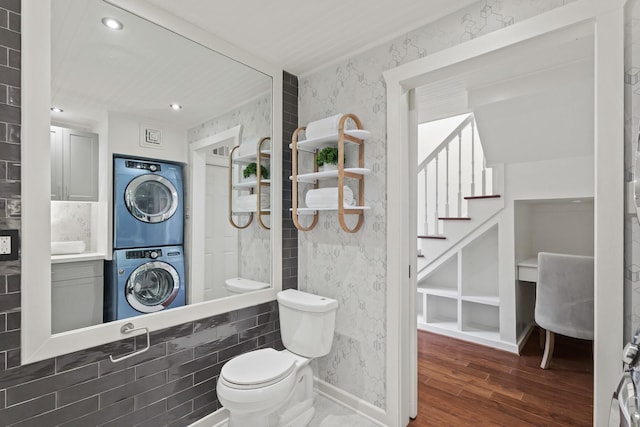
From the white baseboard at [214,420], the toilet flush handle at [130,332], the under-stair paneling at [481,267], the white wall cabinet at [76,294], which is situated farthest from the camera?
the under-stair paneling at [481,267]

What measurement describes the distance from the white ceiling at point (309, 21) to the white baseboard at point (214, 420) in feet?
7.91

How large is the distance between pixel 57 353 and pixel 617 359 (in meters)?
2.36

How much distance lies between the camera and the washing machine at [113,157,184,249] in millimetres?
1607

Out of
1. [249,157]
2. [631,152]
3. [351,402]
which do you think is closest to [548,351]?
[351,402]

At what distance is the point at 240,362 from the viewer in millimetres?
1759

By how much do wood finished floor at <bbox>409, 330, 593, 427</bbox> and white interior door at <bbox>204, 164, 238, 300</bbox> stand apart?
1556 millimetres

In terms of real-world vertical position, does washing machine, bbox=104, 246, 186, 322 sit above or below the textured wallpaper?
below

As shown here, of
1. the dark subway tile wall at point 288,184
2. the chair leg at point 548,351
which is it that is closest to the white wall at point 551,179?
the chair leg at point 548,351

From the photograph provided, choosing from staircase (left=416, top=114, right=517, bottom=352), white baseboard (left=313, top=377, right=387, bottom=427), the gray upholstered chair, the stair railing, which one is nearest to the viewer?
white baseboard (left=313, top=377, right=387, bottom=427)

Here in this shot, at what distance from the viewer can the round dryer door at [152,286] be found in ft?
5.39

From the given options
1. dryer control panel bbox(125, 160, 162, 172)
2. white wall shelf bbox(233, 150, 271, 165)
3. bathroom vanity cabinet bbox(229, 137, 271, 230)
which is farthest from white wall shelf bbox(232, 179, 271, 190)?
dryer control panel bbox(125, 160, 162, 172)

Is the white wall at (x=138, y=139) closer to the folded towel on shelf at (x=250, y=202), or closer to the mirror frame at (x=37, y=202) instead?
the mirror frame at (x=37, y=202)

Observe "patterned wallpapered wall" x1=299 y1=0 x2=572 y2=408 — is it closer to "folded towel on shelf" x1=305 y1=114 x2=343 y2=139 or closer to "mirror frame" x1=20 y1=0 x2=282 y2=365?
"folded towel on shelf" x1=305 y1=114 x2=343 y2=139

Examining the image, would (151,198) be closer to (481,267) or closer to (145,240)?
(145,240)
